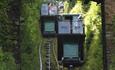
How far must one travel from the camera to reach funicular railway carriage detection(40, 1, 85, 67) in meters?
37.5

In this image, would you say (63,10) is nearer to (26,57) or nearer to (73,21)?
(73,21)

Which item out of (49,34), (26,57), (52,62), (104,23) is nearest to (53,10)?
(49,34)

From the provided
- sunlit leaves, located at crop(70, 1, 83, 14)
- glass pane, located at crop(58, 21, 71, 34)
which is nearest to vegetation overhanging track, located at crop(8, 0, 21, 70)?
sunlit leaves, located at crop(70, 1, 83, 14)

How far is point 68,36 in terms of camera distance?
38.6 m

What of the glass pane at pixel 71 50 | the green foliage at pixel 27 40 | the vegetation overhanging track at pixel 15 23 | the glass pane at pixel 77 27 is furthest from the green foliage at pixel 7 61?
the glass pane at pixel 77 27

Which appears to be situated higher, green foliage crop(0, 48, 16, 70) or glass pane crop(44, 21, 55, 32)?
glass pane crop(44, 21, 55, 32)

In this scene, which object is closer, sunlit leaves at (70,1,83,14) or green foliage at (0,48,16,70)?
green foliage at (0,48,16,70)

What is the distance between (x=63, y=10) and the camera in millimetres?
43500

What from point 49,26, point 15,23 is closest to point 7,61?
point 15,23

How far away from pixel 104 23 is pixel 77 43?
69.8 ft

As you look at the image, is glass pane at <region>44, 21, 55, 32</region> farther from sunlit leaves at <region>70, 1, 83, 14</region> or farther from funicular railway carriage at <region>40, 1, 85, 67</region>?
sunlit leaves at <region>70, 1, 83, 14</region>

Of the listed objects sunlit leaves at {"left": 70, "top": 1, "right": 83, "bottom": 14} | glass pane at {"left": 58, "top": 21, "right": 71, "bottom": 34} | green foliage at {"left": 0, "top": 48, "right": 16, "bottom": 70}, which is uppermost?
sunlit leaves at {"left": 70, "top": 1, "right": 83, "bottom": 14}

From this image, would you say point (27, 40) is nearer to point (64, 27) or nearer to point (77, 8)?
point (77, 8)

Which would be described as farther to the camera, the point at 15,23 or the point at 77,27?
the point at 77,27
